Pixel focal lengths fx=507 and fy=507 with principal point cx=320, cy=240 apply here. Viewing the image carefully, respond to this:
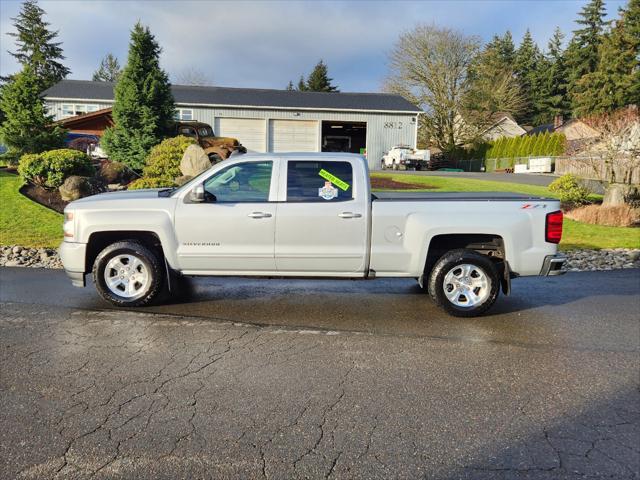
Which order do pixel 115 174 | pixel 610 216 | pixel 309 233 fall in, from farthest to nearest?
pixel 115 174
pixel 610 216
pixel 309 233

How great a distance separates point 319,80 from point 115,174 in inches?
2213

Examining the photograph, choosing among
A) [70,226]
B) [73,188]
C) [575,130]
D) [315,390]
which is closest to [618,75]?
[575,130]

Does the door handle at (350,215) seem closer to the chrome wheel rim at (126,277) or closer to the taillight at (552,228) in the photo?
the taillight at (552,228)

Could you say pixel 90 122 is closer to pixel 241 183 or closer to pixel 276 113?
pixel 276 113

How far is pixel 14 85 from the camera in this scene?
17.4 metres

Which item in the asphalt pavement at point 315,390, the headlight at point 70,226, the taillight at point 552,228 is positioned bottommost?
the asphalt pavement at point 315,390

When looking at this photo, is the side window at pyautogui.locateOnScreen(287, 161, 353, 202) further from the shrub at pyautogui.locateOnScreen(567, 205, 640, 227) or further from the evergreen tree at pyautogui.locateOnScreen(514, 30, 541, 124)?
the evergreen tree at pyautogui.locateOnScreen(514, 30, 541, 124)

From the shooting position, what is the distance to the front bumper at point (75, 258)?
6105 millimetres

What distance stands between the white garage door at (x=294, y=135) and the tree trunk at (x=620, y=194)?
24484 millimetres

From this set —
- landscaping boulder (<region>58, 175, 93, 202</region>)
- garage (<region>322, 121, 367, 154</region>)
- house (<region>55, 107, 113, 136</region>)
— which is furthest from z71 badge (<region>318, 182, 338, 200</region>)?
garage (<region>322, 121, 367, 154</region>)

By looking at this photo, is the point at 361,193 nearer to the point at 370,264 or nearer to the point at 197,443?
the point at 370,264

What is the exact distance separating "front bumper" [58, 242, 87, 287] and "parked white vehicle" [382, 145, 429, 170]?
30.2 metres

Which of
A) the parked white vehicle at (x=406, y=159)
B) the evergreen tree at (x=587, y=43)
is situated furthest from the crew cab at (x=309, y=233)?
the evergreen tree at (x=587, y=43)

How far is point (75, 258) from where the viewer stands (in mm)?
6117
